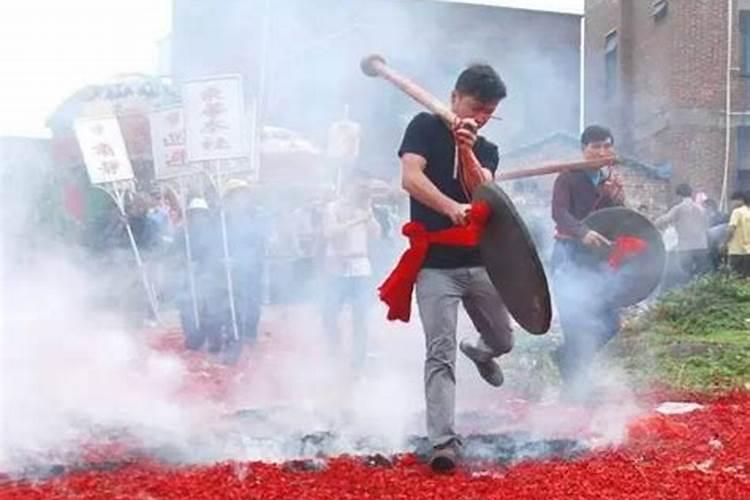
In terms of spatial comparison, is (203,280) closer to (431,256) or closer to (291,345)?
(291,345)

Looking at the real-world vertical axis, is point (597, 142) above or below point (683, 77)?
below

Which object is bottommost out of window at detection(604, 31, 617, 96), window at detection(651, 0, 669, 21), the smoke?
the smoke

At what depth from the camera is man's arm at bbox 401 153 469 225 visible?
187 inches

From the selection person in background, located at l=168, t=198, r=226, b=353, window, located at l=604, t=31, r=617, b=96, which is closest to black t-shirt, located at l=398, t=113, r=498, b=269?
person in background, located at l=168, t=198, r=226, b=353

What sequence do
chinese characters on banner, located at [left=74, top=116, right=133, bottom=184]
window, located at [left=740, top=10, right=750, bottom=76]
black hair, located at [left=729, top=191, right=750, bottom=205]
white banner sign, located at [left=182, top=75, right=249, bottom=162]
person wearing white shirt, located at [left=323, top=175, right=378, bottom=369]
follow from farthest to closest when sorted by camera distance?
window, located at [left=740, top=10, right=750, bottom=76]
black hair, located at [left=729, top=191, right=750, bottom=205]
chinese characters on banner, located at [left=74, top=116, right=133, bottom=184]
white banner sign, located at [left=182, top=75, right=249, bottom=162]
person wearing white shirt, located at [left=323, top=175, right=378, bottom=369]

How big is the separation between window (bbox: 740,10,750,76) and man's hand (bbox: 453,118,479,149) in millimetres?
19498

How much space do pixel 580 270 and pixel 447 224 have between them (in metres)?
1.83

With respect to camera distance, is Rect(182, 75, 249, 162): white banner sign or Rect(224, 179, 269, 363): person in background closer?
Rect(182, 75, 249, 162): white banner sign

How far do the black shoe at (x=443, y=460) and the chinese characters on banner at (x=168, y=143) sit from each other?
5.92 meters

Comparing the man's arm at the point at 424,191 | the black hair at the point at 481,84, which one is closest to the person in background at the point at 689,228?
the black hair at the point at 481,84

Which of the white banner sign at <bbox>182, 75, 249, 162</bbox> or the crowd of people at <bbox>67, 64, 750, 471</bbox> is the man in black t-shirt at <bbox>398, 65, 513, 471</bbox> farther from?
the white banner sign at <bbox>182, 75, 249, 162</bbox>

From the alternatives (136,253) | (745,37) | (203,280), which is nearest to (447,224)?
(203,280)

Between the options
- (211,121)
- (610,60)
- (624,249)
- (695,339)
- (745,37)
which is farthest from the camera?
(745,37)

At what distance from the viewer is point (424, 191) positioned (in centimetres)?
482
